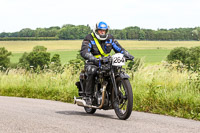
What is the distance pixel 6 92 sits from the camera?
50.2 ft

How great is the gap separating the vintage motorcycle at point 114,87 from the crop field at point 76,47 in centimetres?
7074

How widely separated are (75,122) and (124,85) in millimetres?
1175

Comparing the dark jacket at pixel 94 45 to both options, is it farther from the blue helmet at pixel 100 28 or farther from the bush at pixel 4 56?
the bush at pixel 4 56

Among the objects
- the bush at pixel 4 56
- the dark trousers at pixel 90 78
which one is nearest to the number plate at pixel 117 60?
the dark trousers at pixel 90 78

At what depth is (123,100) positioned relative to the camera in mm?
7160

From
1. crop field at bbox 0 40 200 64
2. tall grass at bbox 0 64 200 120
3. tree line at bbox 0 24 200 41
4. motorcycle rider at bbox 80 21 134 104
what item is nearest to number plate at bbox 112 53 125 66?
motorcycle rider at bbox 80 21 134 104

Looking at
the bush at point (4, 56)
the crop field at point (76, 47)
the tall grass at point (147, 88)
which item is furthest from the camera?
the bush at point (4, 56)

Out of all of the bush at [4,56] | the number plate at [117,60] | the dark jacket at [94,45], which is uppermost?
the dark jacket at [94,45]

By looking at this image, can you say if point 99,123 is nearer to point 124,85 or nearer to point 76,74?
point 124,85

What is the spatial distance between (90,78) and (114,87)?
0.80 meters

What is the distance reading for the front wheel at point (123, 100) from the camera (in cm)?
681

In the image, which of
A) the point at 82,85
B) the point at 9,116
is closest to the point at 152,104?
the point at 82,85

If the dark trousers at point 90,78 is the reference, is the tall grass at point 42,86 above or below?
below

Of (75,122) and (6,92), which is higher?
(75,122)
